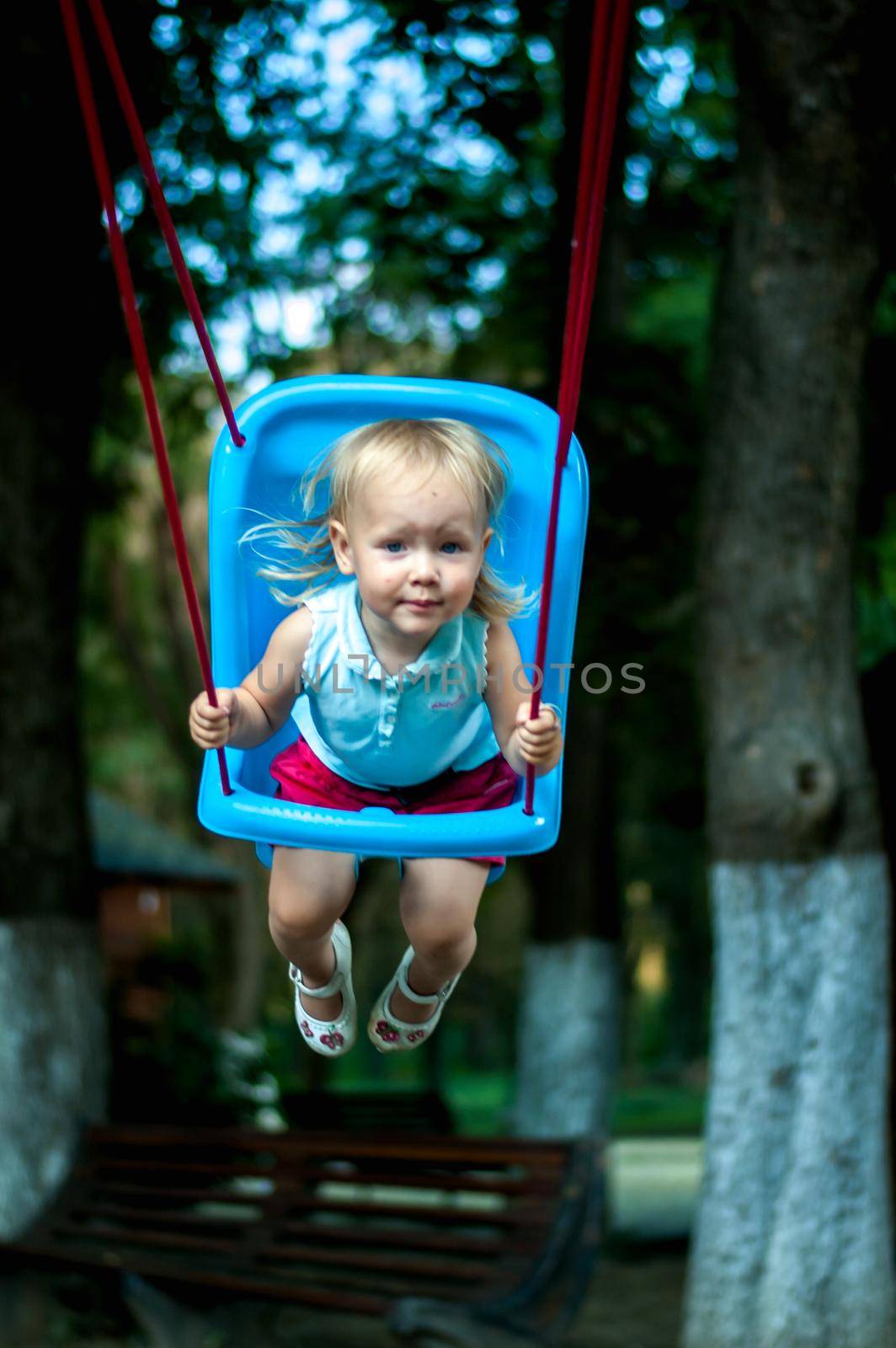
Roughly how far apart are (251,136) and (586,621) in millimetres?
3128

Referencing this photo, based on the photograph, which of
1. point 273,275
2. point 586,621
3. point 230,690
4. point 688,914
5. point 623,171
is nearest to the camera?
point 230,690

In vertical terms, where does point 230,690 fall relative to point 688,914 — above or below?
above

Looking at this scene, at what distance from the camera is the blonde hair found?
76.6 inches

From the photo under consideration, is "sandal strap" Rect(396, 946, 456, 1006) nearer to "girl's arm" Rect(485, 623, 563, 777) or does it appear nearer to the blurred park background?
"girl's arm" Rect(485, 623, 563, 777)

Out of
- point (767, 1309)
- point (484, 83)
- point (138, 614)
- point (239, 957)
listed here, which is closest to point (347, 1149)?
point (767, 1309)

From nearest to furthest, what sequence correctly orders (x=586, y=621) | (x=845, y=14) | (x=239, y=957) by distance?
(x=845, y=14)
(x=586, y=621)
(x=239, y=957)

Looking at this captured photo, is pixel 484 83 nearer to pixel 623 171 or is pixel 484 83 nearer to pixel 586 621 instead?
pixel 623 171

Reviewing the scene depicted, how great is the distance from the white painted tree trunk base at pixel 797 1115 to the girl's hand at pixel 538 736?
4.54m

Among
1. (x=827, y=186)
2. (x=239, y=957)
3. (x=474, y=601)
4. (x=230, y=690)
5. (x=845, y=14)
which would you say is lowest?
(x=239, y=957)

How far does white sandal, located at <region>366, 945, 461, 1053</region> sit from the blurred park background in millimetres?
3791

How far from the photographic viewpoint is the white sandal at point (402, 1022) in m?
2.26

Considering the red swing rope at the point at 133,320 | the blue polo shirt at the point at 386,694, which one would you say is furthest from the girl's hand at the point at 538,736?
the red swing rope at the point at 133,320

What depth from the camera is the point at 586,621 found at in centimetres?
769

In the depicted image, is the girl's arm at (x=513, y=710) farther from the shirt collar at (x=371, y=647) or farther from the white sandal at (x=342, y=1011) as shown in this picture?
the white sandal at (x=342, y=1011)
